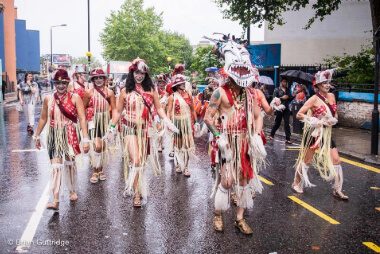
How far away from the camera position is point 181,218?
587 centimetres

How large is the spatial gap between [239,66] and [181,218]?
6.98ft

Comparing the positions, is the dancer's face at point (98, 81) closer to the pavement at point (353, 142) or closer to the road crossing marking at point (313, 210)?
the road crossing marking at point (313, 210)

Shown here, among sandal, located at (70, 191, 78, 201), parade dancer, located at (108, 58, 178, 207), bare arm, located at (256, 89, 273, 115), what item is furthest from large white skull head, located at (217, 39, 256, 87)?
sandal, located at (70, 191, 78, 201)

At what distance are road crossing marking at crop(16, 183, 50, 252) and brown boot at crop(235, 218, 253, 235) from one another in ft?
7.83

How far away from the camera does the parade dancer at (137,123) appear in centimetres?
634

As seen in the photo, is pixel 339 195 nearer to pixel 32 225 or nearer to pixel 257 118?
pixel 257 118

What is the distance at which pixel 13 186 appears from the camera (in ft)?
24.8

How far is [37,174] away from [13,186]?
3.19ft

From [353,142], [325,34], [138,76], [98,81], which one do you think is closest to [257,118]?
[138,76]

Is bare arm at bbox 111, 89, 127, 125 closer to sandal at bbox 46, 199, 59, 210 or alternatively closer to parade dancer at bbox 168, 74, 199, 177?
sandal at bbox 46, 199, 59, 210

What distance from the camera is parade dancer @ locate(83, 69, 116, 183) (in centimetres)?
790

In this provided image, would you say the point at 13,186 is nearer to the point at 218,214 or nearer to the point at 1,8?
the point at 218,214

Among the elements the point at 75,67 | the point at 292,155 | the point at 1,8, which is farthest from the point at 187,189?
the point at 1,8

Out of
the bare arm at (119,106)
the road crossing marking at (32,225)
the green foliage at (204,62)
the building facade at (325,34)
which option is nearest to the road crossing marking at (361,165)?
the bare arm at (119,106)
